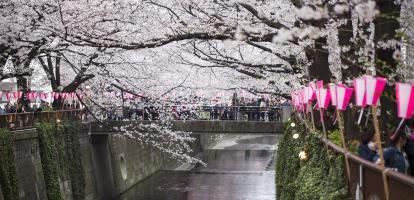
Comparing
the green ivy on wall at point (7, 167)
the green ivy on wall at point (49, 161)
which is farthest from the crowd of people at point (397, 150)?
the green ivy on wall at point (49, 161)

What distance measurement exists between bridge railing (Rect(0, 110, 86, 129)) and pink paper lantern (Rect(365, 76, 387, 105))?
13747 mm

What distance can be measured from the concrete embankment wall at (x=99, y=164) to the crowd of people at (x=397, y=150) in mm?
13587

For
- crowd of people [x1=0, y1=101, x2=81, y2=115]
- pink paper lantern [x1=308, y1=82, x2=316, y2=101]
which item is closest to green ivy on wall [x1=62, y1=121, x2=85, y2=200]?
crowd of people [x1=0, y1=101, x2=81, y2=115]

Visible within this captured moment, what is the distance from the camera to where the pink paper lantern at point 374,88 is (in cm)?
585

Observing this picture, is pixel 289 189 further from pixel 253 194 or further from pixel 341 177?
pixel 253 194

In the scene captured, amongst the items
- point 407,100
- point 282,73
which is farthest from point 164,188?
point 407,100

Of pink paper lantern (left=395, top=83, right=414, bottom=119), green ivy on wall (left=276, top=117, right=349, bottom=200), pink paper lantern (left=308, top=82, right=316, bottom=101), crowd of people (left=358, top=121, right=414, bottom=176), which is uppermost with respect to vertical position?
pink paper lantern (left=308, top=82, right=316, bottom=101)

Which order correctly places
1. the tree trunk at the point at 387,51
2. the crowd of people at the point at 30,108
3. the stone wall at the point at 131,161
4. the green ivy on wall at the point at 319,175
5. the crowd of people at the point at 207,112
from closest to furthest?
the green ivy on wall at the point at 319,175 → the tree trunk at the point at 387,51 → the crowd of people at the point at 30,108 → the crowd of people at the point at 207,112 → the stone wall at the point at 131,161

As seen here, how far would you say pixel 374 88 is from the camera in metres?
5.89

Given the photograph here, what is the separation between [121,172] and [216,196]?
200 inches

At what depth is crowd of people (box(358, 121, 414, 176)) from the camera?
626cm

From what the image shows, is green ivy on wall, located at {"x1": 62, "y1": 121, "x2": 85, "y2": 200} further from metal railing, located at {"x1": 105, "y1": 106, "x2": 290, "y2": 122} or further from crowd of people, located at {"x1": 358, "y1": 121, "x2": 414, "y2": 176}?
crowd of people, located at {"x1": 358, "y1": 121, "x2": 414, "y2": 176}

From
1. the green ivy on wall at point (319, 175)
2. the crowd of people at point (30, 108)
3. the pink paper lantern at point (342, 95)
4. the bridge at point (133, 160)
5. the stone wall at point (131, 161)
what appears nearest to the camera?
the bridge at point (133, 160)

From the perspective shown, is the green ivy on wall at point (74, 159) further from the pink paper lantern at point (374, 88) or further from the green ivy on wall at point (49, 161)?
the pink paper lantern at point (374, 88)
